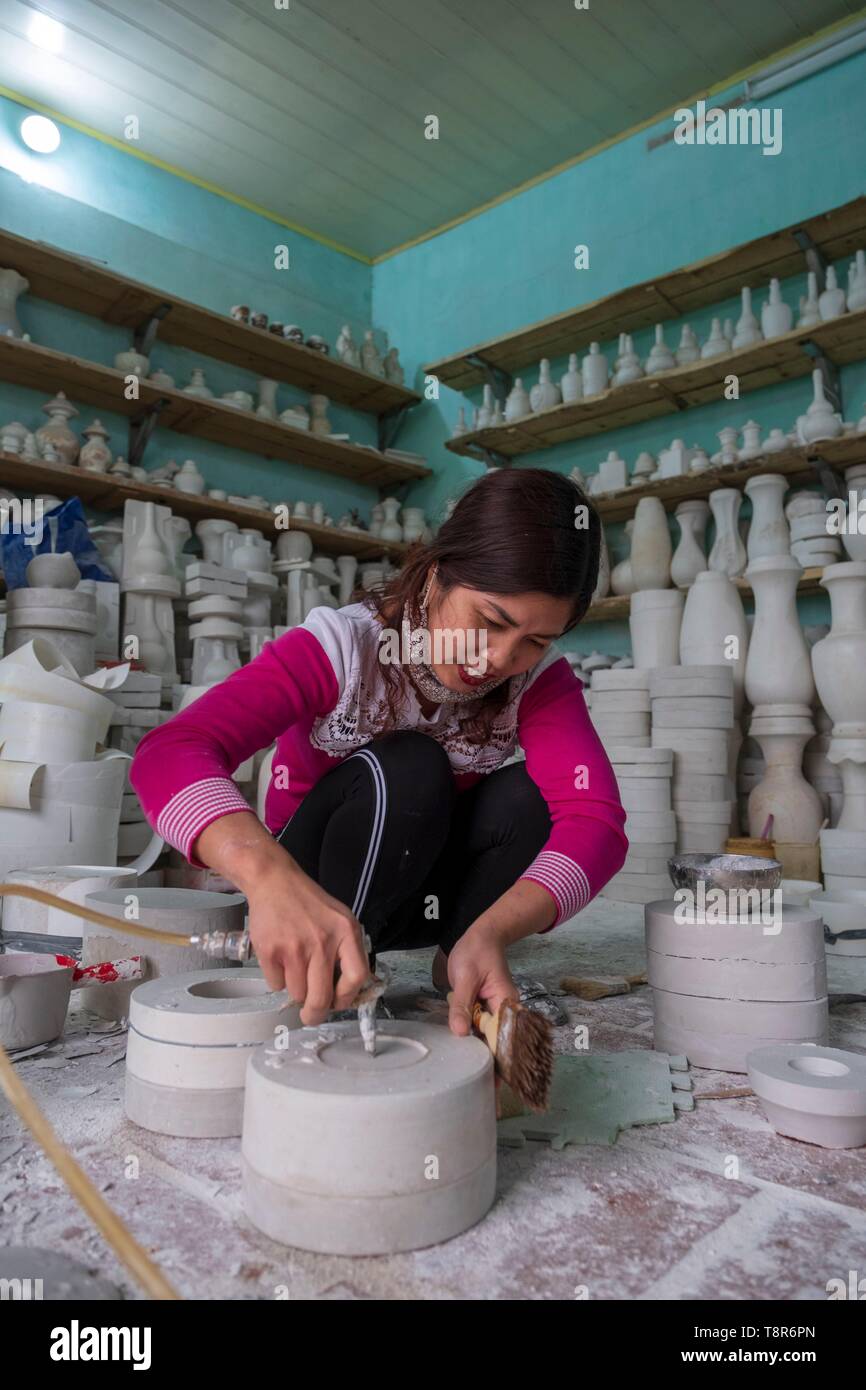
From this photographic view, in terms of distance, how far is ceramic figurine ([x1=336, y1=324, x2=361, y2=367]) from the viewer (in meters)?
4.69

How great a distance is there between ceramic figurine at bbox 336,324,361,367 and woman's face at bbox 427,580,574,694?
3766 mm

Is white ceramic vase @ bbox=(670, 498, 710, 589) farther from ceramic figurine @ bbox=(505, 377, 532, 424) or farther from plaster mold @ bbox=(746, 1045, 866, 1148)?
plaster mold @ bbox=(746, 1045, 866, 1148)

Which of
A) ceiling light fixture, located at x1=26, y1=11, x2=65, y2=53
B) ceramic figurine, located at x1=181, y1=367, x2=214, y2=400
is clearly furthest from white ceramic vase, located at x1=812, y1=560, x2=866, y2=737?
ceiling light fixture, located at x1=26, y1=11, x2=65, y2=53

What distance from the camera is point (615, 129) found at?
422 centimetres

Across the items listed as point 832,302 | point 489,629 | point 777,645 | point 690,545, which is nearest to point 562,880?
point 489,629

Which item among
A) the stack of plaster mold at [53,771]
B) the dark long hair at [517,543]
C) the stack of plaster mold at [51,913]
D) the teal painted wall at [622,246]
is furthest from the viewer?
the teal painted wall at [622,246]

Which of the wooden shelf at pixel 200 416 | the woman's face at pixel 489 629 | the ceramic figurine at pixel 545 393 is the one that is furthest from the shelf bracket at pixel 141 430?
the woman's face at pixel 489 629

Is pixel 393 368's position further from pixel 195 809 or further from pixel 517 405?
pixel 195 809

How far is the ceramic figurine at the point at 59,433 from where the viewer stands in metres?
3.54

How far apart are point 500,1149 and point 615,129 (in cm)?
464

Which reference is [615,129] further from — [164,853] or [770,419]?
[164,853]

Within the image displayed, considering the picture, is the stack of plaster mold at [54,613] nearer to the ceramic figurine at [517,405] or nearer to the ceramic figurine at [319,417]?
the ceramic figurine at [319,417]

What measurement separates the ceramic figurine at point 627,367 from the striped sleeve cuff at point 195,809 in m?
3.28
